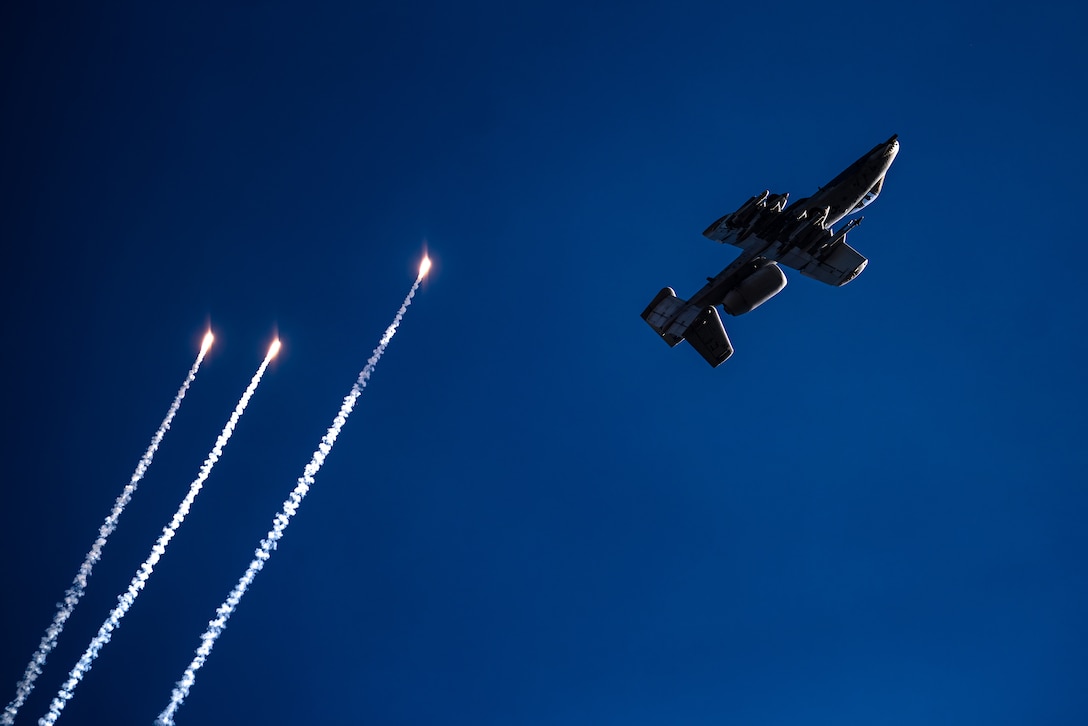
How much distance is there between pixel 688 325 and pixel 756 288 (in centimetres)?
347

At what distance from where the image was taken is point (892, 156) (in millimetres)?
32906

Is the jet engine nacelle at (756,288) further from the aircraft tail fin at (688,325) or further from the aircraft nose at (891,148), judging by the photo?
the aircraft nose at (891,148)

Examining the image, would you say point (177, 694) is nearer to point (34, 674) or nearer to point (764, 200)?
point (34, 674)

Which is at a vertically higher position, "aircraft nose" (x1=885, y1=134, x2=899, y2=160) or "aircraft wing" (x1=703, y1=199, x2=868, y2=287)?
"aircraft nose" (x1=885, y1=134, x2=899, y2=160)

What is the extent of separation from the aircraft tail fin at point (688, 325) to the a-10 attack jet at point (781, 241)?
2.0 inches

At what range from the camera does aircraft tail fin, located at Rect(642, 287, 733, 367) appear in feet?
116

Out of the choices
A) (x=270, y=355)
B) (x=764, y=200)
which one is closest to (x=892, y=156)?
(x=764, y=200)

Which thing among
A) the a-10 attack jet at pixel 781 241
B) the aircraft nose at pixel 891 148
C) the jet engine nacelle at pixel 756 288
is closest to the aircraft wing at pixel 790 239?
the a-10 attack jet at pixel 781 241

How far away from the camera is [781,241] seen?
1307 inches

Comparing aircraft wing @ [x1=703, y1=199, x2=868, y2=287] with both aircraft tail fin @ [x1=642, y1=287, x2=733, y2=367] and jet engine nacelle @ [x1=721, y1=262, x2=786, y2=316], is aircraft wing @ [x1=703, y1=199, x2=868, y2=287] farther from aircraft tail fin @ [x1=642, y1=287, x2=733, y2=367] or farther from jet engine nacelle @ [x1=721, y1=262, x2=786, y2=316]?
aircraft tail fin @ [x1=642, y1=287, x2=733, y2=367]

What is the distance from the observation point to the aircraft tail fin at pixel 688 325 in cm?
3528

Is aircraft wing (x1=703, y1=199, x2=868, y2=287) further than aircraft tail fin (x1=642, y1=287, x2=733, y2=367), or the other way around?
aircraft tail fin (x1=642, y1=287, x2=733, y2=367)

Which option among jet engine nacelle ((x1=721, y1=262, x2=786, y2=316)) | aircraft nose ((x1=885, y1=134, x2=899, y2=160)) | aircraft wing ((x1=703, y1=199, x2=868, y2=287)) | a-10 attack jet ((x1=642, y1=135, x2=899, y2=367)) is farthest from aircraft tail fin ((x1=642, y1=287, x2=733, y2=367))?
aircraft nose ((x1=885, y1=134, x2=899, y2=160))

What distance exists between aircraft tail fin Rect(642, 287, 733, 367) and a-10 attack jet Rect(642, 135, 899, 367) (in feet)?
0.16
